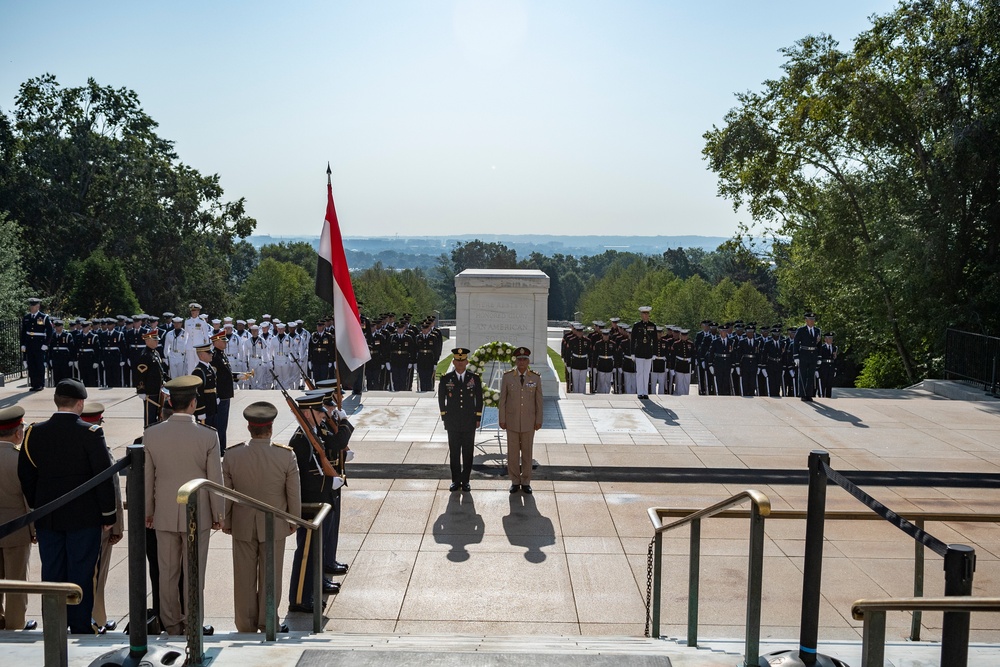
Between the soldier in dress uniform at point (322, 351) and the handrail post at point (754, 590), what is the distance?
1555 centimetres

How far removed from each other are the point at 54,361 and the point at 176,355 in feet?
8.88

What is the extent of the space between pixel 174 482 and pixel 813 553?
159 inches

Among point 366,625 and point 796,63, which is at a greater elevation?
point 796,63

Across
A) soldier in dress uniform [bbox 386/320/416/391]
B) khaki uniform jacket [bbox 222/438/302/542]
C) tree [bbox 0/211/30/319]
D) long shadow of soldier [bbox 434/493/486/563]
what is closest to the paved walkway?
long shadow of soldier [bbox 434/493/486/563]

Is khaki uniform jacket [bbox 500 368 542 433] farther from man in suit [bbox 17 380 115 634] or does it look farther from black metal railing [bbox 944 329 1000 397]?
black metal railing [bbox 944 329 1000 397]

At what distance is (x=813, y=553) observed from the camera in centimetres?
374

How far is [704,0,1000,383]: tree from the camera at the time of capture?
66.4 ft

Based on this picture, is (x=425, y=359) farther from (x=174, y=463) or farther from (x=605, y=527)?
(x=174, y=463)

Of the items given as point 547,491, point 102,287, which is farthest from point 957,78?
point 102,287

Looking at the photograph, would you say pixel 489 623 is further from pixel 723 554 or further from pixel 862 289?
pixel 862 289

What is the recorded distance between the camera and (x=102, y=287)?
100ft

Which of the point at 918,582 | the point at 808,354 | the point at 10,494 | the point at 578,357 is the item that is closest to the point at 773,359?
the point at 808,354

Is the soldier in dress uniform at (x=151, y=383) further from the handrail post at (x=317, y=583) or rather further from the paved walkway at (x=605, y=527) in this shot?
the handrail post at (x=317, y=583)

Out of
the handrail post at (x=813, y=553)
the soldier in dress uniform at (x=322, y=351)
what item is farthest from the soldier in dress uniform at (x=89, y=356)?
the handrail post at (x=813, y=553)
